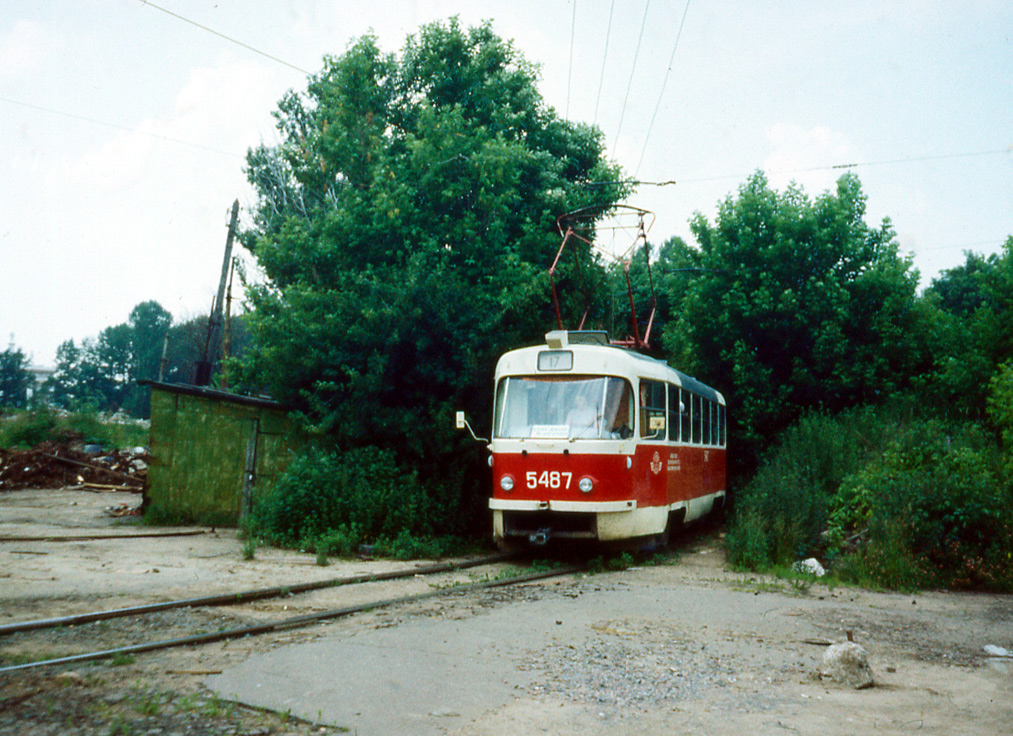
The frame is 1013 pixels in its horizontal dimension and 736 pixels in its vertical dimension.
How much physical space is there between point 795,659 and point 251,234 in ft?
92.2

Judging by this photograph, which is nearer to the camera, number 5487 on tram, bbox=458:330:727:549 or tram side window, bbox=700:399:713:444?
number 5487 on tram, bbox=458:330:727:549

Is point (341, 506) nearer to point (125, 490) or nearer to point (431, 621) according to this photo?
point (431, 621)

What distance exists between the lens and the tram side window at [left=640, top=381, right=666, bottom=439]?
39.5 ft

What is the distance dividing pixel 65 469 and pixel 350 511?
18.0 meters

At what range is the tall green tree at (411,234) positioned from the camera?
14.5 meters

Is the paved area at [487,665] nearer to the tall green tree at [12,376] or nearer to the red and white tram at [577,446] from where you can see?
the red and white tram at [577,446]

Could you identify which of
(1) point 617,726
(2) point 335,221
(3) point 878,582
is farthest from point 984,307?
(1) point 617,726

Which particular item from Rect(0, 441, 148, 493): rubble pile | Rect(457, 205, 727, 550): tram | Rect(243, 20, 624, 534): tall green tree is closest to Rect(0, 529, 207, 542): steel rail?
Rect(243, 20, 624, 534): tall green tree

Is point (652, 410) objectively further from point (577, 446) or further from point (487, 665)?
point (487, 665)

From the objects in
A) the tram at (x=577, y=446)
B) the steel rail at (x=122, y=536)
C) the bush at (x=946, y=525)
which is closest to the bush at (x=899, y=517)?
the bush at (x=946, y=525)

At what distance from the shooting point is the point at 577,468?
1135 centimetres

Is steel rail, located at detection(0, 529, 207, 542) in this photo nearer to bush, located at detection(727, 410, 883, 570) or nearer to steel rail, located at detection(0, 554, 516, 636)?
steel rail, located at detection(0, 554, 516, 636)

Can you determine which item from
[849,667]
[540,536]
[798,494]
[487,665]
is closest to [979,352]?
[798,494]

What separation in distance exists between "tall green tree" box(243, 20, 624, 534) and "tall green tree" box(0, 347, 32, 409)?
5181cm
